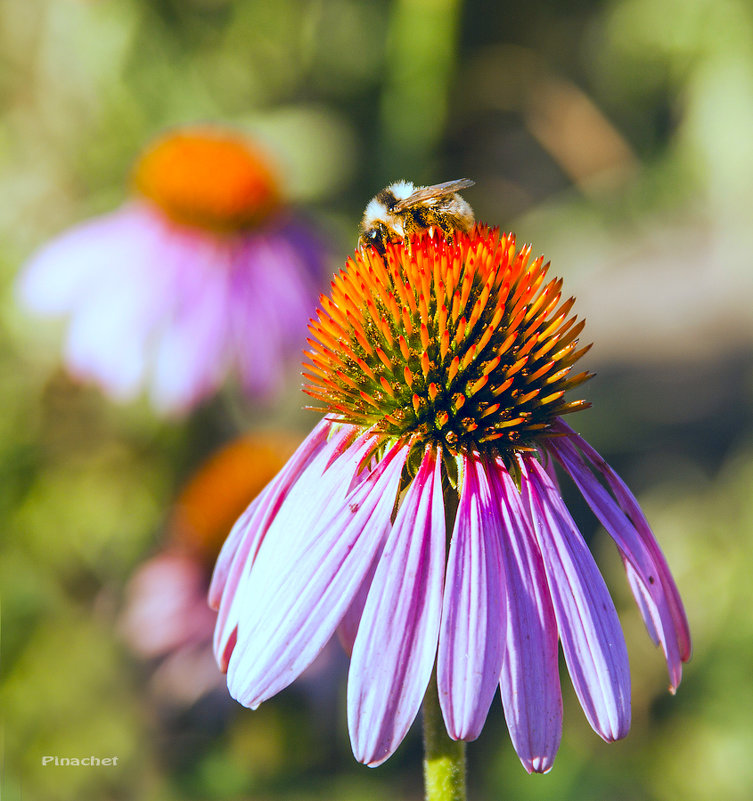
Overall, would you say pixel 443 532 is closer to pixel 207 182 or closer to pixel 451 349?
pixel 451 349

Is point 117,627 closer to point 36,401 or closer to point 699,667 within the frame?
point 36,401

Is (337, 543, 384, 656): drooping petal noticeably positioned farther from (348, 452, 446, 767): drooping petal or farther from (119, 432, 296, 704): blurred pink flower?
(119, 432, 296, 704): blurred pink flower

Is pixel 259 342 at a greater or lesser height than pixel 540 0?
lesser

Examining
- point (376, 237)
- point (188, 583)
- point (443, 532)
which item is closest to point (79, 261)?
point (188, 583)

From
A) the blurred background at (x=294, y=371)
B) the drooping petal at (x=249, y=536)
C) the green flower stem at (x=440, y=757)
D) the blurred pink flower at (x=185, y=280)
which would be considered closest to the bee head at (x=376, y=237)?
the drooping petal at (x=249, y=536)

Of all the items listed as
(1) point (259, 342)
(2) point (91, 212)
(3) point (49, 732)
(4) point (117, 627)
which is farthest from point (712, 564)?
(2) point (91, 212)

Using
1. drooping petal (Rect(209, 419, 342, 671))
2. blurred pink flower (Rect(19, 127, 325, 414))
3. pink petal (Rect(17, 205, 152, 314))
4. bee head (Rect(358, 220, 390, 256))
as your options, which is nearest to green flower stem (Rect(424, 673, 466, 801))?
drooping petal (Rect(209, 419, 342, 671))
